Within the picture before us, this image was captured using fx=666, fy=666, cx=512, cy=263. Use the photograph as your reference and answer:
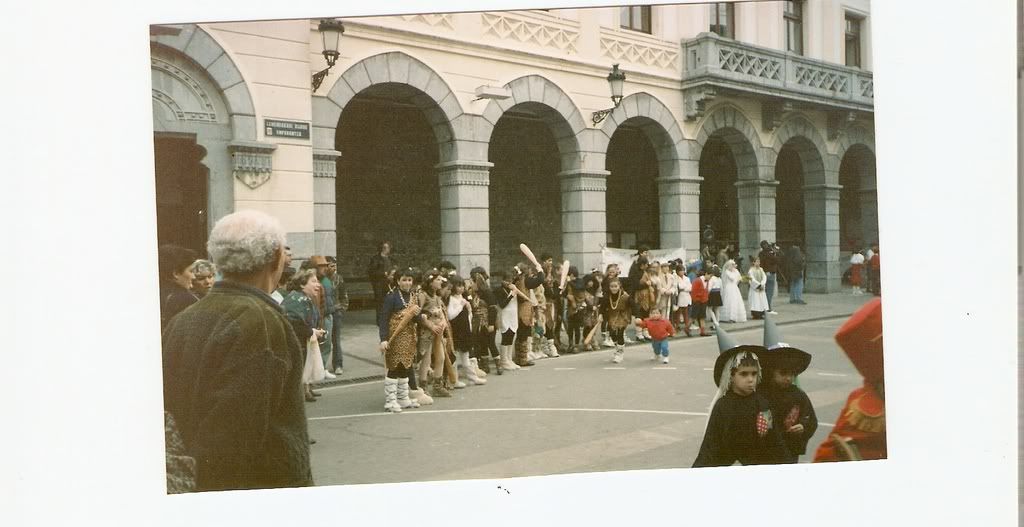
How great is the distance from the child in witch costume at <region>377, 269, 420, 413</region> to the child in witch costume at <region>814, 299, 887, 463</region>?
3.08 metres

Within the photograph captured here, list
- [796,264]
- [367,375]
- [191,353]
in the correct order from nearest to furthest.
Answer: [191,353], [367,375], [796,264]

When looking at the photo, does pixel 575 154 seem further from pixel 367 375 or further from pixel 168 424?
→ pixel 168 424

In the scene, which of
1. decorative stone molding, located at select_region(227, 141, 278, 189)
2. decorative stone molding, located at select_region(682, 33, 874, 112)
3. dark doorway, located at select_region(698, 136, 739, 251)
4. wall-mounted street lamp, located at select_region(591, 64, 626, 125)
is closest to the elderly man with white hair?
decorative stone molding, located at select_region(227, 141, 278, 189)

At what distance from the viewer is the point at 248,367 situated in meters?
3.08

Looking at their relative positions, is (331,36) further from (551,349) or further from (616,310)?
(616,310)

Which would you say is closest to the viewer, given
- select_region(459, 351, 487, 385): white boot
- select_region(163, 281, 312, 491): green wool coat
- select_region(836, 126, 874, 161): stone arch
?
select_region(163, 281, 312, 491): green wool coat

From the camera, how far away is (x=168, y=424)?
432 cm

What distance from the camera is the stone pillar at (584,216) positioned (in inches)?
280

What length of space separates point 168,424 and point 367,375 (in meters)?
1.66

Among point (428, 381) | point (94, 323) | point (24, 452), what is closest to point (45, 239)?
point (94, 323)

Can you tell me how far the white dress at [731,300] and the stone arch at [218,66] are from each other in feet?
14.4

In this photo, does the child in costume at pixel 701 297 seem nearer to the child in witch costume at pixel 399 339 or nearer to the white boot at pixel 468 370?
the white boot at pixel 468 370

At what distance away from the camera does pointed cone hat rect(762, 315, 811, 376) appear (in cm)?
443

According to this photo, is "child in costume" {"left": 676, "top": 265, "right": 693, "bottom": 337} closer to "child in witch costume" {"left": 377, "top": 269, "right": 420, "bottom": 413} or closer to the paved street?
the paved street
